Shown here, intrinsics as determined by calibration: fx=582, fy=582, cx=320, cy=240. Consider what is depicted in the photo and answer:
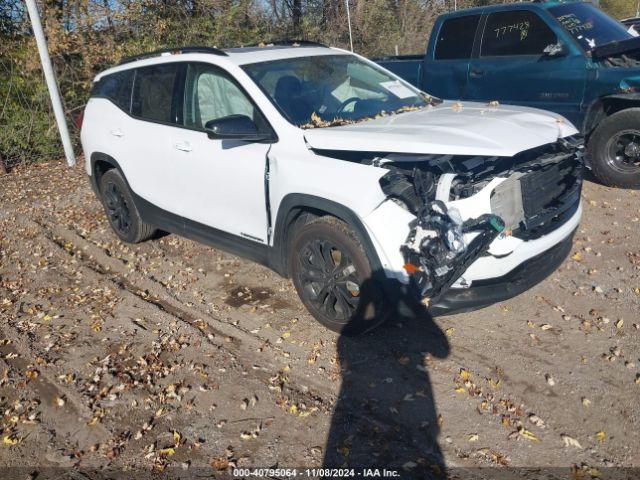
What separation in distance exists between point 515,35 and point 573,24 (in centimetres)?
65

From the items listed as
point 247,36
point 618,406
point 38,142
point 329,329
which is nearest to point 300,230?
point 329,329

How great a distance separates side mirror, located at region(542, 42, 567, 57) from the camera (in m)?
6.55

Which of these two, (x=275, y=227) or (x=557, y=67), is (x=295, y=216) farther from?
(x=557, y=67)

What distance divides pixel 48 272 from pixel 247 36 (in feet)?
30.9

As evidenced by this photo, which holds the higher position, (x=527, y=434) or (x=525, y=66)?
(x=525, y=66)

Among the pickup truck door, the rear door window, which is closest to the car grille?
the rear door window

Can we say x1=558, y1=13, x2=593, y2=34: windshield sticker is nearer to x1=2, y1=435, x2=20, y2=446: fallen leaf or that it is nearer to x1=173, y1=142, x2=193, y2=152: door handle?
x1=173, y1=142, x2=193, y2=152: door handle

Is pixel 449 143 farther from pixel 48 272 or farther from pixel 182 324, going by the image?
pixel 48 272

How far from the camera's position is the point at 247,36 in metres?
13.6

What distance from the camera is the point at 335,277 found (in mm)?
3893

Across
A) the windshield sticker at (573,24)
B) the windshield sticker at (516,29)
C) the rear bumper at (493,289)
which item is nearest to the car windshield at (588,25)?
the windshield sticker at (573,24)

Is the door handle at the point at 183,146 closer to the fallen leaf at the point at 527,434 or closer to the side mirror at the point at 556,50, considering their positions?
the fallen leaf at the point at 527,434

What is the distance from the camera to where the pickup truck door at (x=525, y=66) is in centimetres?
654

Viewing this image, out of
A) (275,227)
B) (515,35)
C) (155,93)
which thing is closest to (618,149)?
(515,35)
